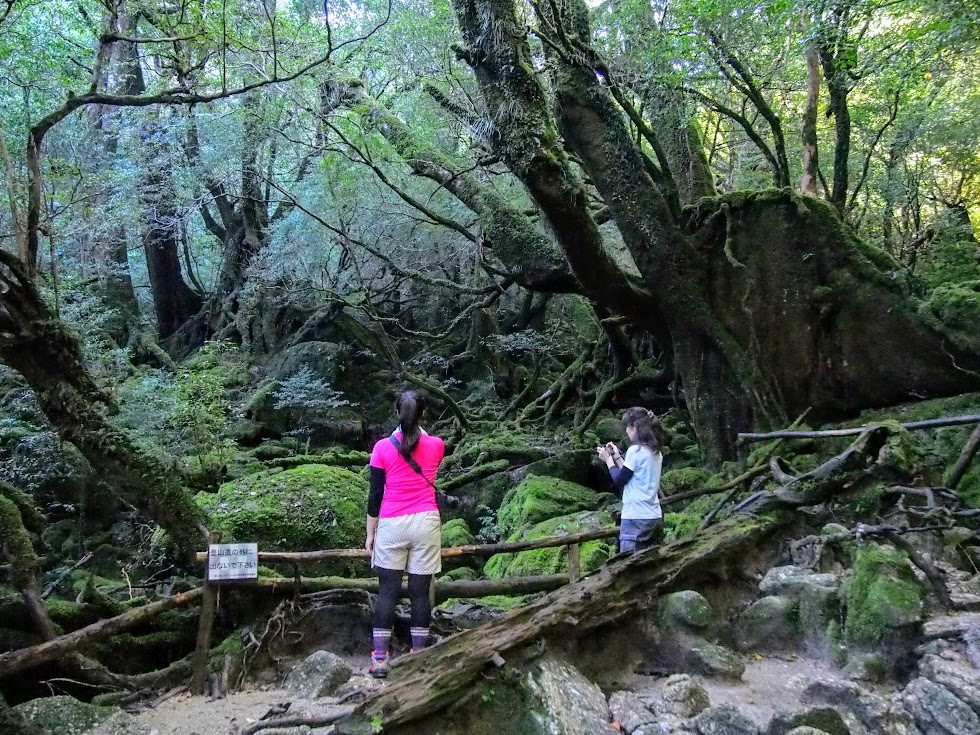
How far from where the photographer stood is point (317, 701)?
11.8 ft

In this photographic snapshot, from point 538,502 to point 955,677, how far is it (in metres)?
4.70

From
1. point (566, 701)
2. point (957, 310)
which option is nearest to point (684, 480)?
point (957, 310)

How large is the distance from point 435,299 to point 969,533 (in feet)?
38.5

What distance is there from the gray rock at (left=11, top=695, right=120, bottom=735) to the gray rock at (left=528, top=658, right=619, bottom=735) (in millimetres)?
2221

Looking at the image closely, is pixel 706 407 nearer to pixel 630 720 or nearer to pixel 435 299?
pixel 630 720

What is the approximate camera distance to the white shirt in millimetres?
4512

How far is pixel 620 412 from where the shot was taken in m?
10.5

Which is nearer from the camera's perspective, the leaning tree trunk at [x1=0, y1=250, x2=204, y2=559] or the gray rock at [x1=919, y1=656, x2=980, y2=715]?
the gray rock at [x1=919, y1=656, x2=980, y2=715]

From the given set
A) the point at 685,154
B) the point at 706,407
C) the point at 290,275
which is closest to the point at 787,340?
the point at 706,407

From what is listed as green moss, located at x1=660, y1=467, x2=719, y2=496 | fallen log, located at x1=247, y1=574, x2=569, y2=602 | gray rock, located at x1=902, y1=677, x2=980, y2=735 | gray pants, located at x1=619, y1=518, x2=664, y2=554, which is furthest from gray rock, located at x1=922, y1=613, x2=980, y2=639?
green moss, located at x1=660, y1=467, x2=719, y2=496

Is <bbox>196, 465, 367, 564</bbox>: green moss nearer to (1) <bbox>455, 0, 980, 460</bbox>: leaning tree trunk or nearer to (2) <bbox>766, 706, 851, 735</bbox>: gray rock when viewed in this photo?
(1) <bbox>455, 0, 980, 460</bbox>: leaning tree trunk

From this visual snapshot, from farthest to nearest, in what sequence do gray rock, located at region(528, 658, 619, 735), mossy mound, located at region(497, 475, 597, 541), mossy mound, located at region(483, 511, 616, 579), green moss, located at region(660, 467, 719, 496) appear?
mossy mound, located at region(497, 475, 597, 541)
green moss, located at region(660, 467, 719, 496)
mossy mound, located at region(483, 511, 616, 579)
gray rock, located at region(528, 658, 619, 735)

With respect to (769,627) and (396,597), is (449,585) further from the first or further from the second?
(769,627)

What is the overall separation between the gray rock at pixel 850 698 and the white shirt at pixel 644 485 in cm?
141
